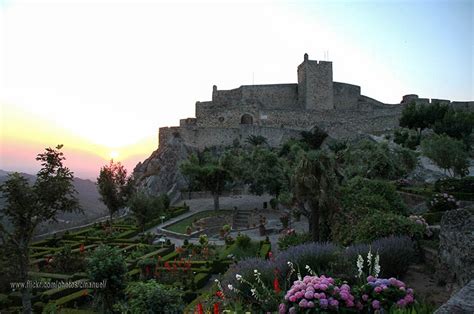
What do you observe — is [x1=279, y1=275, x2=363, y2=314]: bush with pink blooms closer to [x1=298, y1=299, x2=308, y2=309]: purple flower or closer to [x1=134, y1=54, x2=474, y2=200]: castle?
[x1=298, y1=299, x2=308, y2=309]: purple flower

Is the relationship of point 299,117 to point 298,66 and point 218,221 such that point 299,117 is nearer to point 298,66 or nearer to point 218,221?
point 298,66

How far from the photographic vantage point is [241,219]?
2866cm

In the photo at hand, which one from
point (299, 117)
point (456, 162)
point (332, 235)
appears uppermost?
point (299, 117)

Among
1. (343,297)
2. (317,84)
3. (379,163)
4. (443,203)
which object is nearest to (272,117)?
(317,84)

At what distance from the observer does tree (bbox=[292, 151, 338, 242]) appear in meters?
14.1

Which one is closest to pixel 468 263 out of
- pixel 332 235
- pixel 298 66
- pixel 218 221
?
pixel 332 235

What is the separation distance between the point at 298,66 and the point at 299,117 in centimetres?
860

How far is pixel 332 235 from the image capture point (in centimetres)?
1349

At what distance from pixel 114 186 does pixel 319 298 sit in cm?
2349

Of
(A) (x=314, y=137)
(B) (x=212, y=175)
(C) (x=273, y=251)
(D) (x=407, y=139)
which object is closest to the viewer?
(C) (x=273, y=251)

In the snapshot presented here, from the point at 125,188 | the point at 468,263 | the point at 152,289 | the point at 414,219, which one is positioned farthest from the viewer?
the point at 125,188

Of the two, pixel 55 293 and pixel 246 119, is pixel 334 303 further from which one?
pixel 246 119

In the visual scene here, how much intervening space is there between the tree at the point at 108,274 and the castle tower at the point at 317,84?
147ft

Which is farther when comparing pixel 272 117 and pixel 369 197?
pixel 272 117
